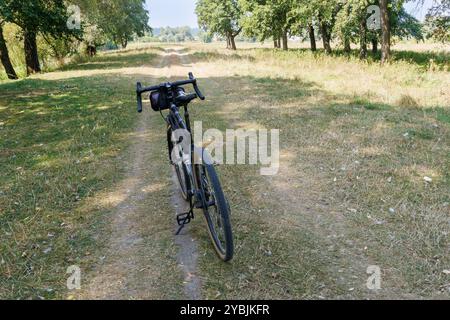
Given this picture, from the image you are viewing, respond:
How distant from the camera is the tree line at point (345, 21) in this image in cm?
1867

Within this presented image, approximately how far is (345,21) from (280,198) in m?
22.5

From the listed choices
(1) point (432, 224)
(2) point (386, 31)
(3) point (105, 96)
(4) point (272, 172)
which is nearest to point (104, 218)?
(4) point (272, 172)

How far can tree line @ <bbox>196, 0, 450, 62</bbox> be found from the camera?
18.7 metres

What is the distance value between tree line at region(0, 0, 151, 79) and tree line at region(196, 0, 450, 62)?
14.4 meters

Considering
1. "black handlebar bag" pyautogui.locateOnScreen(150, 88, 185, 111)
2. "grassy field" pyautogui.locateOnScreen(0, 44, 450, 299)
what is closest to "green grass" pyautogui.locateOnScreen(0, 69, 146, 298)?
"grassy field" pyautogui.locateOnScreen(0, 44, 450, 299)

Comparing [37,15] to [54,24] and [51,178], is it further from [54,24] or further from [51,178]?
[51,178]

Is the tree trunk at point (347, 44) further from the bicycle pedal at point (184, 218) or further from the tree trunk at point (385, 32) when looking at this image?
the bicycle pedal at point (184, 218)

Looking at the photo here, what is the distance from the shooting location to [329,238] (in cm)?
481

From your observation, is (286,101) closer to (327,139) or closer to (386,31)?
(327,139)

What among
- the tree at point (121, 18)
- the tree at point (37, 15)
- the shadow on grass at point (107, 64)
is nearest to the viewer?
the tree at point (37, 15)

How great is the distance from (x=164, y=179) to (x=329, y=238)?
3.47m

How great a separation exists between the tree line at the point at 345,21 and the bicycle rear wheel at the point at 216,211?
1591cm

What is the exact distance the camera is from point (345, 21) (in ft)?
79.5

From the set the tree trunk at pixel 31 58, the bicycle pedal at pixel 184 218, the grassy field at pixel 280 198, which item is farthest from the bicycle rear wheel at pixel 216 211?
the tree trunk at pixel 31 58
